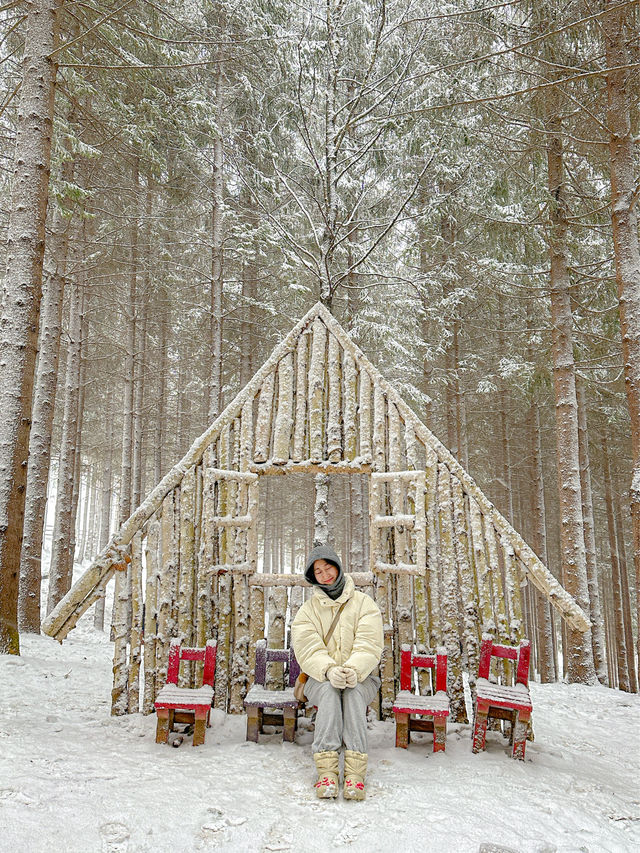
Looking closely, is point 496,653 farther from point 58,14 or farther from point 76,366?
point 76,366

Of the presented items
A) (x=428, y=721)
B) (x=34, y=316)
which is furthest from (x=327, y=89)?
(x=428, y=721)

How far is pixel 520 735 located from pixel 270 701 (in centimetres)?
192

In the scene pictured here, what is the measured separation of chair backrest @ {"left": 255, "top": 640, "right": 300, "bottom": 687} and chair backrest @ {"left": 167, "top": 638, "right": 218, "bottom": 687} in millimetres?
378

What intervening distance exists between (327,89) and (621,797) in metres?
7.40

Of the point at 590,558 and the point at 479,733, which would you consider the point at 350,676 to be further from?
the point at 590,558

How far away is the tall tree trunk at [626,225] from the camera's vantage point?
5.81 m

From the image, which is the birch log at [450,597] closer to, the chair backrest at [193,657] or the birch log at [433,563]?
the birch log at [433,563]

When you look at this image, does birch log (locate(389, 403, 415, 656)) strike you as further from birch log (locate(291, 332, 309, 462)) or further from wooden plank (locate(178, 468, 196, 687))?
wooden plank (locate(178, 468, 196, 687))

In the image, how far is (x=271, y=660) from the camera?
4.58 meters

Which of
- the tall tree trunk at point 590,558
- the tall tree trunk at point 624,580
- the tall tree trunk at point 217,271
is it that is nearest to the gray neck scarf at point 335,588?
the tall tree trunk at point 217,271

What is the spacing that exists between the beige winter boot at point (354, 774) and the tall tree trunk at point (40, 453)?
620 centimetres

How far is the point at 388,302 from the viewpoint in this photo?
38.7 feet

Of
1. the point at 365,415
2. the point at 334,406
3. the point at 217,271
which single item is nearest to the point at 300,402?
the point at 334,406

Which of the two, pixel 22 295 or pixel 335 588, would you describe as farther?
pixel 22 295
